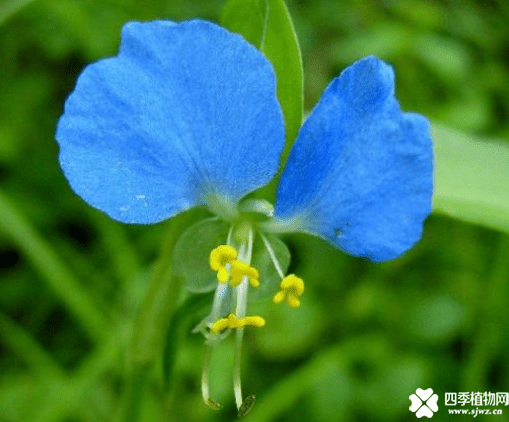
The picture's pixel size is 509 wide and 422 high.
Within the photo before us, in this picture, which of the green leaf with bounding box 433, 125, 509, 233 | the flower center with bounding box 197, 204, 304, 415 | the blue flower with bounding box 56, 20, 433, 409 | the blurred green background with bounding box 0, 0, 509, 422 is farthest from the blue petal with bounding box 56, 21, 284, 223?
the blurred green background with bounding box 0, 0, 509, 422

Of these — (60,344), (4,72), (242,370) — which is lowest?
(242,370)

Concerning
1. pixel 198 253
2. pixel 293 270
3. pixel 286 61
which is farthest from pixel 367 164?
pixel 293 270

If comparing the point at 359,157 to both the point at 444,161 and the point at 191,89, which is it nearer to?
the point at 191,89

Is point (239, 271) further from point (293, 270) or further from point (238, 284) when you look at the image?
point (293, 270)

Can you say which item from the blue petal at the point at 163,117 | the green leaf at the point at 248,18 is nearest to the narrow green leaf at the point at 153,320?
the blue petal at the point at 163,117

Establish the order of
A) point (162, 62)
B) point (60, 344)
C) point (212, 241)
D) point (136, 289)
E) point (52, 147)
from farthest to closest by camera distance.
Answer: point (52, 147) → point (60, 344) → point (136, 289) → point (212, 241) → point (162, 62)

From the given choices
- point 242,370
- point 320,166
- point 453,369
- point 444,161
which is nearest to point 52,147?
point 242,370
